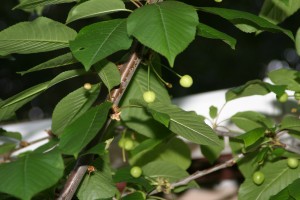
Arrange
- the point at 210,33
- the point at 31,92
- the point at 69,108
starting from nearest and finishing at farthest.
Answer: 1. the point at 210,33
2. the point at 31,92
3. the point at 69,108

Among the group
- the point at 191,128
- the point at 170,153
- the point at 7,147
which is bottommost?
the point at 170,153

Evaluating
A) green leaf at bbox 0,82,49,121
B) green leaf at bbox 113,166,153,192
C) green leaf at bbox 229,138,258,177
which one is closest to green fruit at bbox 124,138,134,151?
green leaf at bbox 113,166,153,192

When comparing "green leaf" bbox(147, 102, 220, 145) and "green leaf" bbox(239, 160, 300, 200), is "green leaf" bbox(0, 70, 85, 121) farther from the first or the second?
"green leaf" bbox(239, 160, 300, 200)

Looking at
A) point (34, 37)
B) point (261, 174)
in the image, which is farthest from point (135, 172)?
point (34, 37)

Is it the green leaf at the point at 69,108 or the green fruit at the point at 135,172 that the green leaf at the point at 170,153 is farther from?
the green leaf at the point at 69,108

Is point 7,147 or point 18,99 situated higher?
point 18,99

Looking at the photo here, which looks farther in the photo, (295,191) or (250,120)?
(250,120)

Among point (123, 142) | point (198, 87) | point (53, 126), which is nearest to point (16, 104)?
point (53, 126)

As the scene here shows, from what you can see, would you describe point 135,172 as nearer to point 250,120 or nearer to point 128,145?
point 128,145

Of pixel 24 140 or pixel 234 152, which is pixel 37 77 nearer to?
pixel 24 140
